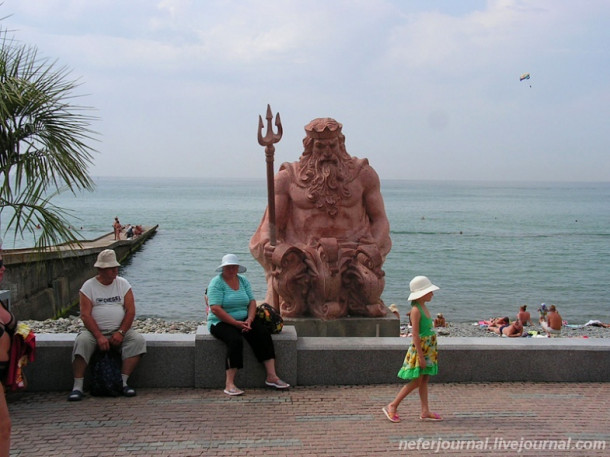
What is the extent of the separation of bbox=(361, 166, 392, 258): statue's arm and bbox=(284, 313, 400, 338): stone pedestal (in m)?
0.95

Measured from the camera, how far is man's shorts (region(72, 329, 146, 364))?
21.7ft

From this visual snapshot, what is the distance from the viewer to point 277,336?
280 inches

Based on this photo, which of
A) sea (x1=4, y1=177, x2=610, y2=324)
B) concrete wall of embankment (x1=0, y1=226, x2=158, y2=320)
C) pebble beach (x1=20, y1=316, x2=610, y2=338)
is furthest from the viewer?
sea (x1=4, y1=177, x2=610, y2=324)

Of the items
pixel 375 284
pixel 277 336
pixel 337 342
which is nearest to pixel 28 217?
pixel 277 336

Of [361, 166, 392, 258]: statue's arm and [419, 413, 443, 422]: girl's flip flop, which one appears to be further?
[361, 166, 392, 258]: statue's arm

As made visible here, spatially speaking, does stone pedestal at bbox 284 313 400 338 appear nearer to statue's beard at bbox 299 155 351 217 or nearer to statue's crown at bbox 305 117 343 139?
statue's beard at bbox 299 155 351 217

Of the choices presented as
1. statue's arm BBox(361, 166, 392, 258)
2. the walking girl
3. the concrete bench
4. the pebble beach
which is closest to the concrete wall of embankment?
the pebble beach

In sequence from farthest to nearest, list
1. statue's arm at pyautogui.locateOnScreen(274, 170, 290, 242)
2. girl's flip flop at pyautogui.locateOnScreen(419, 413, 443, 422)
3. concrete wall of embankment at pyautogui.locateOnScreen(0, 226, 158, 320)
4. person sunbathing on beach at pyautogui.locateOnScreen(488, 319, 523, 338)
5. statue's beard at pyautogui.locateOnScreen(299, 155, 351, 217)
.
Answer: concrete wall of embankment at pyautogui.locateOnScreen(0, 226, 158, 320) → person sunbathing on beach at pyautogui.locateOnScreen(488, 319, 523, 338) → statue's arm at pyautogui.locateOnScreen(274, 170, 290, 242) → statue's beard at pyautogui.locateOnScreen(299, 155, 351, 217) → girl's flip flop at pyautogui.locateOnScreen(419, 413, 443, 422)

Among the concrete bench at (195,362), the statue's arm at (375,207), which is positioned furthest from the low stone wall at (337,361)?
the statue's arm at (375,207)

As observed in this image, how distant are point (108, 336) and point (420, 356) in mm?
2772

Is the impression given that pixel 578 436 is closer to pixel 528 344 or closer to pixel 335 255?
pixel 528 344

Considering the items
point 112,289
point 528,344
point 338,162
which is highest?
point 338,162

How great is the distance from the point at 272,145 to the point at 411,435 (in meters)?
4.12

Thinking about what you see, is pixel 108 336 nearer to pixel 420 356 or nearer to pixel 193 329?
pixel 420 356
